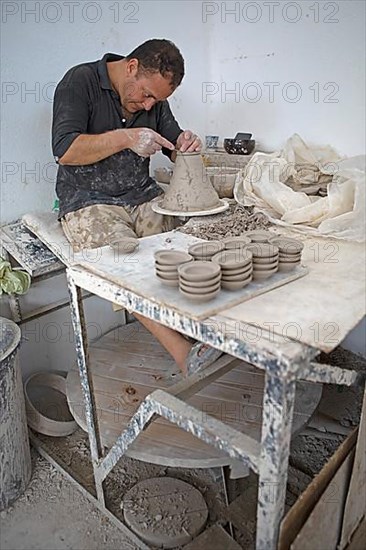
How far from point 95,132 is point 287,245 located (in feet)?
3.40

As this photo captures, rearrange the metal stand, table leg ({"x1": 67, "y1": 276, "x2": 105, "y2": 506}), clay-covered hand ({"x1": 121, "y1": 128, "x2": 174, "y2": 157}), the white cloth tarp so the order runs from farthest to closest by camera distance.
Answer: clay-covered hand ({"x1": 121, "y1": 128, "x2": 174, "y2": 157})
the white cloth tarp
table leg ({"x1": 67, "y1": 276, "x2": 105, "y2": 506})
the metal stand

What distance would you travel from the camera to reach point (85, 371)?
1.38 meters

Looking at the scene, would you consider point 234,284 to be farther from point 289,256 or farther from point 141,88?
point 141,88

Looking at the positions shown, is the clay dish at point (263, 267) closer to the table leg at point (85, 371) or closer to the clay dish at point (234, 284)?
the clay dish at point (234, 284)

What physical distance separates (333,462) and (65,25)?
1.91m

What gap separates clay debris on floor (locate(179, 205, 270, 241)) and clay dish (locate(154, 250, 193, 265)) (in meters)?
0.28

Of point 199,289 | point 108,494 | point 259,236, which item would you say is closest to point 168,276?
point 199,289

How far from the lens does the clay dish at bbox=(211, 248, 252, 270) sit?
1041 mm

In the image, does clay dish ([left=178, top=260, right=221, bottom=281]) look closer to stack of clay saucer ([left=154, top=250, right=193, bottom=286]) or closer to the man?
stack of clay saucer ([left=154, top=250, right=193, bottom=286])

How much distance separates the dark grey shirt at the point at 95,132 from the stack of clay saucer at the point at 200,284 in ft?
2.96

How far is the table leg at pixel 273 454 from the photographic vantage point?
866 millimetres

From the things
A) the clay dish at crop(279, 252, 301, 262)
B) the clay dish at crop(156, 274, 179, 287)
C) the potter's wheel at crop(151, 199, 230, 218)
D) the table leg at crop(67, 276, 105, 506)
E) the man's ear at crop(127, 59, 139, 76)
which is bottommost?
the table leg at crop(67, 276, 105, 506)

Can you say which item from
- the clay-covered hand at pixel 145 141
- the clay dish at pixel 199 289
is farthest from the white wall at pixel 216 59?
the clay dish at pixel 199 289

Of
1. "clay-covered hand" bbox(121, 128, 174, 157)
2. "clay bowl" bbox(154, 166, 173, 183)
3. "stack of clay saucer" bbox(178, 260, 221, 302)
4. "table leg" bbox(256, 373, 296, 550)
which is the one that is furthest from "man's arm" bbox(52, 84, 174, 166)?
"table leg" bbox(256, 373, 296, 550)
